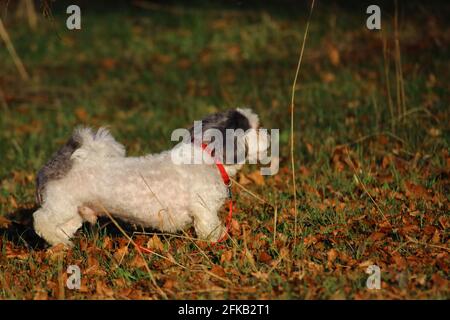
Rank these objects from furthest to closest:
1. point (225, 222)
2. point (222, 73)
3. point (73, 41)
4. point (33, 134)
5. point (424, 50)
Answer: point (73, 41)
point (222, 73)
point (424, 50)
point (33, 134)
point (225, 222)

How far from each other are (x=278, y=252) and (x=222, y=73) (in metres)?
7.30

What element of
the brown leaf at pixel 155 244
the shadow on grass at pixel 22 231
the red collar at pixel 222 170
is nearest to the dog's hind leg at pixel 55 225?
the shadow on grass at pixel 22 231

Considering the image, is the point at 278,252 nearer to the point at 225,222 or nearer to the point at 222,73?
the point at 225,222

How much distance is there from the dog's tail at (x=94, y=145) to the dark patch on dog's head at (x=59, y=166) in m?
0.04

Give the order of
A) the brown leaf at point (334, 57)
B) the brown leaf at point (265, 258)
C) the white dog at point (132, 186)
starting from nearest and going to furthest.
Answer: the brown leaf at point (265, 258) < the white dog at point (132, 186) < the brown leaf at point (334, 57)

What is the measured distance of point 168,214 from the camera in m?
4.95

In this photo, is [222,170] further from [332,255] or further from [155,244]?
[332,255]

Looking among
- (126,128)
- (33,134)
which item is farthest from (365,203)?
(33,134)

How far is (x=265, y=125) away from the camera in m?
8.34

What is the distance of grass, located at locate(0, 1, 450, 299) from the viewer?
4535 mm

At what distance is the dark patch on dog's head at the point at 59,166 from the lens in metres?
4.89

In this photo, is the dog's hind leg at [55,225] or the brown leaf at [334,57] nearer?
the dog's hind leg at [55,225]

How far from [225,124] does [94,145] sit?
1074 millimetres

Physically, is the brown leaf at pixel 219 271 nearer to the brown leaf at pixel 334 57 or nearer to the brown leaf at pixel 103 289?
the brown leaf at pixel 103 289
